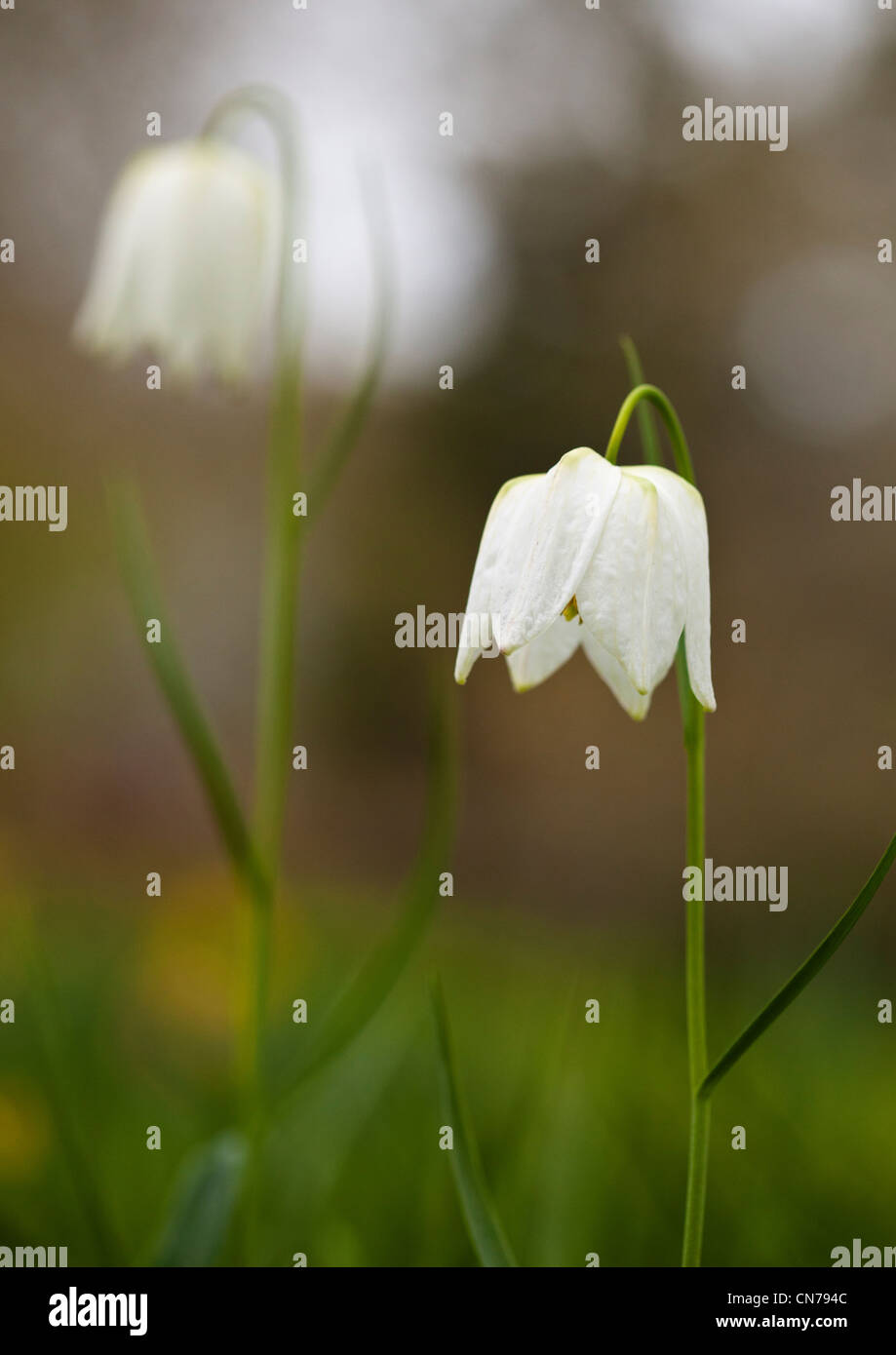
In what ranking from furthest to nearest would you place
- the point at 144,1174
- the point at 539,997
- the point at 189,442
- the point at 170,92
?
the point at 189,442, the point at 170,92, the point at 539,997, the point at 144,1174

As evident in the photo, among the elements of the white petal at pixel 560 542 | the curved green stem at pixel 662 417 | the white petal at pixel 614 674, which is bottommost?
the white petal at pixel 614 674

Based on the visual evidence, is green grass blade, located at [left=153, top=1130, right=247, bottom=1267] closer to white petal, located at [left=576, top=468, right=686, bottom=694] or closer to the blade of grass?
the blade of grass

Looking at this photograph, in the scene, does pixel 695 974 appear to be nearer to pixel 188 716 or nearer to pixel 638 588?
pixel 638 588

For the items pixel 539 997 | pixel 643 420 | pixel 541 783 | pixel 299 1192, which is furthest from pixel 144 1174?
pixel 541 783

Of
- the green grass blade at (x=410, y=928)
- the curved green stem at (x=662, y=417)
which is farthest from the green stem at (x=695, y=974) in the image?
the green grass blade at (x=410, y=928)

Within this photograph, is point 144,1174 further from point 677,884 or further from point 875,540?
point 875,540

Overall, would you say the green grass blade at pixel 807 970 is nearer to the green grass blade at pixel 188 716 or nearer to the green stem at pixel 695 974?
the green stem at pixel 695 974
